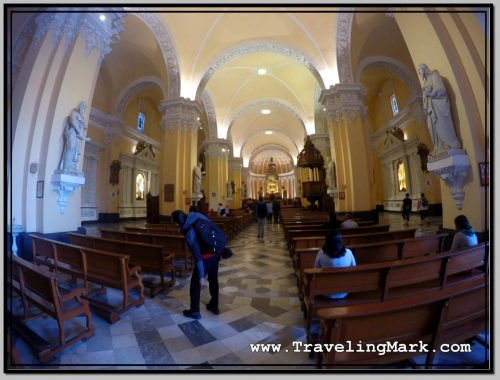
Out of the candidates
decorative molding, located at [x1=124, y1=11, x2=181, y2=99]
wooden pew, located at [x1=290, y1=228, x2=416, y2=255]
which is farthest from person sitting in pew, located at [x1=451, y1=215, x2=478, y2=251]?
decorative molding, located at [x1=124, y1=11, x2=181, y2=99]

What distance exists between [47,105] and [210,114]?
12494 mm

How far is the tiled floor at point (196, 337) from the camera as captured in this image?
1726mm

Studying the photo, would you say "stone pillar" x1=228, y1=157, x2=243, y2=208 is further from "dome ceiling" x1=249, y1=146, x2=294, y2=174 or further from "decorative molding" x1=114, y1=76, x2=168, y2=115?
"dome ceiling" x1=249, y1=146, x2=294, y2=174

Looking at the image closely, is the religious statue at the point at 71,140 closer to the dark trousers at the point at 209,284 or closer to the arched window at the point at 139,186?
the dark trousers at the point at 209,284

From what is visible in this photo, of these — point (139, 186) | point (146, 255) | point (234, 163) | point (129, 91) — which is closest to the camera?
point (146, 255)

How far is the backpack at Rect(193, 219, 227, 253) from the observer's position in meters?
2.45

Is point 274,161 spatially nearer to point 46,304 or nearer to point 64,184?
point 64,184

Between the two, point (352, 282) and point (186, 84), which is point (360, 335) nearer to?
point (352, 282)

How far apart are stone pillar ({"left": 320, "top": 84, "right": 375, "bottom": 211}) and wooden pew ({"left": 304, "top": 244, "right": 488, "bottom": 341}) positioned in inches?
237

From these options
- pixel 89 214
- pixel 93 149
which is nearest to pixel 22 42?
pixel 93 149

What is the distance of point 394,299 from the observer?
1669 mm

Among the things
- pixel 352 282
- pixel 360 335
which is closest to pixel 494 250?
pixel 352 282

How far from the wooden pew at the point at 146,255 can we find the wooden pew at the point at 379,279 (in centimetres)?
224

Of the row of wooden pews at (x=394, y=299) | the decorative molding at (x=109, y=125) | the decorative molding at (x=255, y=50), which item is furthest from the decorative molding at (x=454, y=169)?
the decorative molding at (x=109, y=125)
